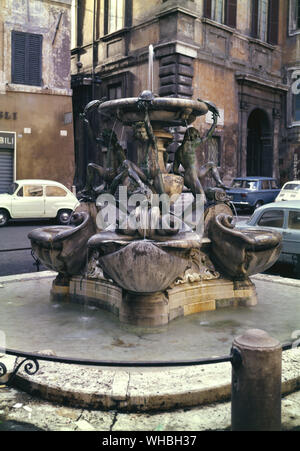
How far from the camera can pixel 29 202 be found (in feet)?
52.6

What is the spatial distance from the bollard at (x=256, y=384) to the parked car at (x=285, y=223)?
227 inches

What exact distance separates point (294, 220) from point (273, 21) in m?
18.0

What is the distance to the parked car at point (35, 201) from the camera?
1573 centimetres

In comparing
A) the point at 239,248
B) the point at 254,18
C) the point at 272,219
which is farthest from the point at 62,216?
the point at 254,18

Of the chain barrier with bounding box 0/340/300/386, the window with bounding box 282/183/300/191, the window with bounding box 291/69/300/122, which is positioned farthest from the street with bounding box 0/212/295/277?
the window with bounding box 291/69/300/122

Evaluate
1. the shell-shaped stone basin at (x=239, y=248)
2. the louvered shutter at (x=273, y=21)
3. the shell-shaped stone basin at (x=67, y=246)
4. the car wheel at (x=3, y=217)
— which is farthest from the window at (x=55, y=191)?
the louvered shutter at (x=273, y=21)

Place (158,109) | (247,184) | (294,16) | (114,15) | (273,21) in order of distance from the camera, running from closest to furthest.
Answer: (158,109)
(247,184)
(114,15)
(273,21)
(294,16)

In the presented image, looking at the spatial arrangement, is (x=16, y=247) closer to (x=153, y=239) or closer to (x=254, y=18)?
(x=153, y=239)

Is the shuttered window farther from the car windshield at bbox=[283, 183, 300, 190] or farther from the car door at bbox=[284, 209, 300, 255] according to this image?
the car door at bbox=[284, 209, 300, 255]

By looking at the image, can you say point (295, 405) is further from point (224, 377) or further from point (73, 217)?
point (73, 217)

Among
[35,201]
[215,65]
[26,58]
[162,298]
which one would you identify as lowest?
[162,298]

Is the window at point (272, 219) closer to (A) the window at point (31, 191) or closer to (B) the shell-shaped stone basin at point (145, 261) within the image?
(B) the shell-shaped stone basin at point (145, 261)

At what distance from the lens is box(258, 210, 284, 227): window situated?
8.53m

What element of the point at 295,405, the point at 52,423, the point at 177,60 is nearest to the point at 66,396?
the point at 52,423
